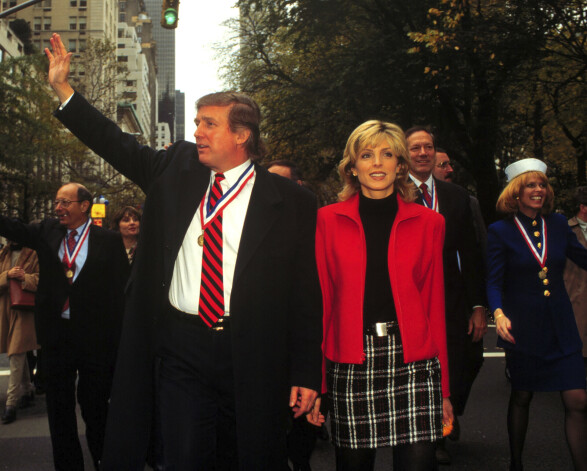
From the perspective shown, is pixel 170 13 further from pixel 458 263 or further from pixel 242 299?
pixel 242 299

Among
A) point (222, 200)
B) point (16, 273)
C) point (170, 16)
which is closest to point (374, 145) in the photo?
point (222, 200)

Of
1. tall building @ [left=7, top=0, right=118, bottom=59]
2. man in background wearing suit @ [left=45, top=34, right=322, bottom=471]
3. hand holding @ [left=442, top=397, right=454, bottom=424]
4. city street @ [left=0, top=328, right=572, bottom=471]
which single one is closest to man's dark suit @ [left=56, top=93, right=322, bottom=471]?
man in background wearing suit @ [left=45, top=34, right=322, bottom=471]

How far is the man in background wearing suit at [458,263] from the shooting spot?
4.57 meters

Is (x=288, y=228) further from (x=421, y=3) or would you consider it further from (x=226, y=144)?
(x=421, y=3)

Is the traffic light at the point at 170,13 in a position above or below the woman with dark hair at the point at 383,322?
above

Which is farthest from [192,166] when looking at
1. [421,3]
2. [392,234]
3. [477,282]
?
[421,3]

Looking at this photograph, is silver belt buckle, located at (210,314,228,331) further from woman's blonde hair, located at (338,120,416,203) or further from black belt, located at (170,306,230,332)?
woman's blonde hair, located at (338,120,416,203)

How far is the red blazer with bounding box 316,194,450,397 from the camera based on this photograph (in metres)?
3.29

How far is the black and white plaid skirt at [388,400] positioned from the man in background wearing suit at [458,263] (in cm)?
122

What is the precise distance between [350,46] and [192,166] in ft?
53.8

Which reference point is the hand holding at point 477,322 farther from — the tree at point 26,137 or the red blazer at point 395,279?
the tree at point 26,137

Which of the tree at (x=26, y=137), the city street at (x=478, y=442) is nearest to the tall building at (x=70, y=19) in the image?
the tree at (x=26, y=137)

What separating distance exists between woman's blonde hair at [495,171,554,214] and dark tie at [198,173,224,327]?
2.27m

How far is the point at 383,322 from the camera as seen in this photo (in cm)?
333
